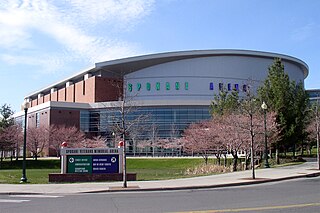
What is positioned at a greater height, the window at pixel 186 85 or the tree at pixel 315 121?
the window at pixel 186 85

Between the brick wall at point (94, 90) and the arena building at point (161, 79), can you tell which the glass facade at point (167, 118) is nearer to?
the arena building at point (161, 79)

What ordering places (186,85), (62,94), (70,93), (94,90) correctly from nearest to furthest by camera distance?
1. (94,90)
2. (186,85)
3. (70,93)
4. (62,94)

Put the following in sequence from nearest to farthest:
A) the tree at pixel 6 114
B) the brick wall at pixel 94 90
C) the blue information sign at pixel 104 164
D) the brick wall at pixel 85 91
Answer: the blue information sign at pixel 104 164
the tree at pixel 6 114
the brick wall at pixel 94 90
the brick wall at pixel 85 91

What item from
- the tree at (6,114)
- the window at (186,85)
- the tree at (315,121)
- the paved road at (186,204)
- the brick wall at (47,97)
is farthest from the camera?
the brick wall at (47,97)

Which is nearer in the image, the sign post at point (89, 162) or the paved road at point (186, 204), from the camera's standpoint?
the paved road at point (186, 204)

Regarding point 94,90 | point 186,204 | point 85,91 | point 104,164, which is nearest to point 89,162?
point 104,164

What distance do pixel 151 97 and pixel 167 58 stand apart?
1161cm

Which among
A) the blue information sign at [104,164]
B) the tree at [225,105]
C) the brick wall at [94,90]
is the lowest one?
the blue information sign at [104,164]

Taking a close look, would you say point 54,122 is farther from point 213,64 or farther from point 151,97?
point 213,64

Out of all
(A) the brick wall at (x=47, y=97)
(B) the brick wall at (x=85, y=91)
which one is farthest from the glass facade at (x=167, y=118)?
(A) the brick wall at (x=47, y=97)

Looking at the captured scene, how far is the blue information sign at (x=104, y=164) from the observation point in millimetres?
24641

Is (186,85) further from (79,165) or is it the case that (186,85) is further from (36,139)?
(79,165)

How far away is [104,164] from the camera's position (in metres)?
24.7

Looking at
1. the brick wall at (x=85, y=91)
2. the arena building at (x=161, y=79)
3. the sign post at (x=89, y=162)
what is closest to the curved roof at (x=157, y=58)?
the arena building at (x=161, y=79)
